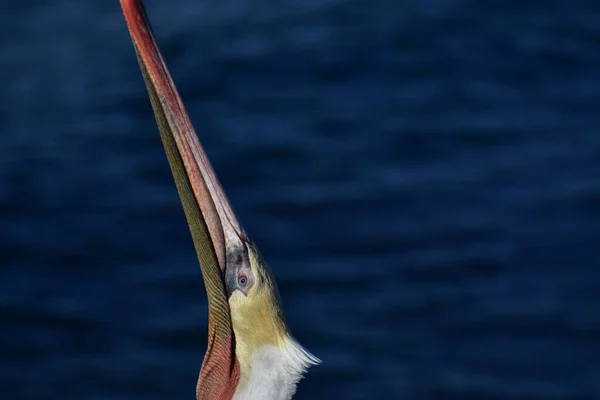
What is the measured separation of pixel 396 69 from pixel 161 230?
229cm

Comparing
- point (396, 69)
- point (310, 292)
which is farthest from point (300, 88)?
point (310, 292)

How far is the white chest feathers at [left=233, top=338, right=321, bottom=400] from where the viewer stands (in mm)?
4023

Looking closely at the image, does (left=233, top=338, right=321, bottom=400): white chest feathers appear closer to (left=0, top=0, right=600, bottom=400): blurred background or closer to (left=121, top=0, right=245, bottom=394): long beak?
(left=121, top=0, right=245, bottom=394): long beak

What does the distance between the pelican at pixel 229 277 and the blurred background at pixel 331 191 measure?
2641mm

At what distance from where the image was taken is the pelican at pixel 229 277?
409cm

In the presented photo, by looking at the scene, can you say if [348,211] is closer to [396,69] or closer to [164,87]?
[396,69]

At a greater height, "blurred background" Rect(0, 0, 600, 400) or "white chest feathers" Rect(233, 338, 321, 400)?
"blurred background" Rect(0, 0, 600, 400)

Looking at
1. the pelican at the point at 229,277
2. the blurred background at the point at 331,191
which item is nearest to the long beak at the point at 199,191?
the pelican at the point at 229,277

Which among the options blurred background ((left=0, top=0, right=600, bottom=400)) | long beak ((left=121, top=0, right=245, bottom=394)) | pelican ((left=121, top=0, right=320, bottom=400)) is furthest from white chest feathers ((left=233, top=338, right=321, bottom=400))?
blurred background ((left=0, top=0, right=600, bottom=400))

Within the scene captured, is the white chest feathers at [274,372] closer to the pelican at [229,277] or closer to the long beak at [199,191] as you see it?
the pelican at [229,277]

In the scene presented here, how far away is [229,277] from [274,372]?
367mm

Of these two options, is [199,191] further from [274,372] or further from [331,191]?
[331,191]

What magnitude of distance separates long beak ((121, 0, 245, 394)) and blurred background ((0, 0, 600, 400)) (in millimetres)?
2659

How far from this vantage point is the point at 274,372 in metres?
4.11
